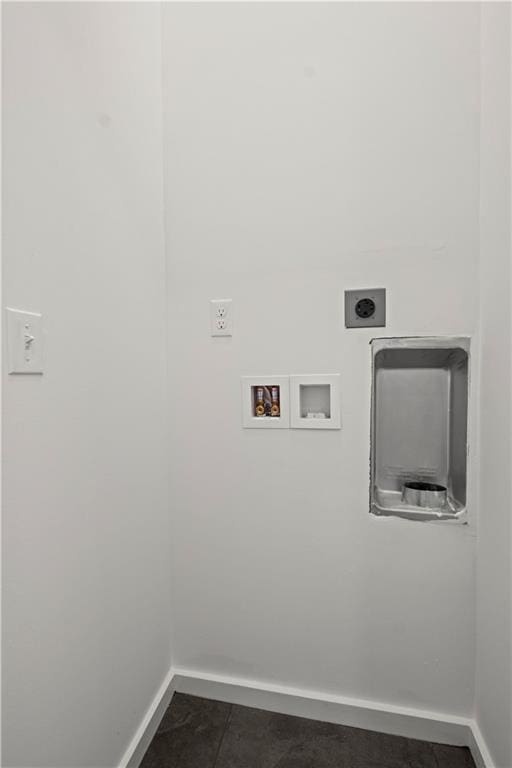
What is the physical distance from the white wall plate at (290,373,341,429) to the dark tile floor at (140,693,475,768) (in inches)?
37.4

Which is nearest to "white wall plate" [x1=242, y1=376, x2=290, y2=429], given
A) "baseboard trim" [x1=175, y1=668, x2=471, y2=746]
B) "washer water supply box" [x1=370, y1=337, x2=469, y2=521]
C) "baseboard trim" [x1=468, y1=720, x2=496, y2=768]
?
"washer water supply box" [x1=370, y1=337, x2=469, y2=521]

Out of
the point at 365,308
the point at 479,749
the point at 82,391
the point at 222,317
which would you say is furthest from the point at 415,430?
the point at 82,391

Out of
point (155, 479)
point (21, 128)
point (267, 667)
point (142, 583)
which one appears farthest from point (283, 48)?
point (267, 667)

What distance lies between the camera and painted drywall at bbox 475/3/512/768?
94 cm

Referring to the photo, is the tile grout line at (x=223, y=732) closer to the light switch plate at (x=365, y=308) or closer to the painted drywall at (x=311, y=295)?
the painted drywall at (x=311, y=295)

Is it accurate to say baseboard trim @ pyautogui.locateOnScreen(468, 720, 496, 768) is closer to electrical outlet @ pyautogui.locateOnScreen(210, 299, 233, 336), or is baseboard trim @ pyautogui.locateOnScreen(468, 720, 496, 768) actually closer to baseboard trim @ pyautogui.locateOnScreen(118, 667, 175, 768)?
baseboard trim @ pyautogui.locateOnScreen(118, 667, 175, 768)

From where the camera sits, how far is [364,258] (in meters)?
1.18

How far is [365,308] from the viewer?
118 centimetres

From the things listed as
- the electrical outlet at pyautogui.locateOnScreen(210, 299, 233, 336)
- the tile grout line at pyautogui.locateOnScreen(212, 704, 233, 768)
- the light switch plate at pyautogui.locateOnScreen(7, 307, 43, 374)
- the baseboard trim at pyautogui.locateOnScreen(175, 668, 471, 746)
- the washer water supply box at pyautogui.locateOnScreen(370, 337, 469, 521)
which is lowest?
the tile grout line at pyautogui.locateOnScreen(212, 704, 233, 768)

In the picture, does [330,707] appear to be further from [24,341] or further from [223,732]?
[24,341]

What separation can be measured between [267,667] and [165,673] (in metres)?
0.35

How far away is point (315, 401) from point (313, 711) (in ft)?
3.32

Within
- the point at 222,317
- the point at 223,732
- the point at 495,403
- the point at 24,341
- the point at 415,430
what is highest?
the point at 222,317

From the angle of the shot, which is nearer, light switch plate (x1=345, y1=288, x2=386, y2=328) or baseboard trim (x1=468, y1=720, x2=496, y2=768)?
baseboard trim (x1=468, y1=720, x2=496, y2=768)
